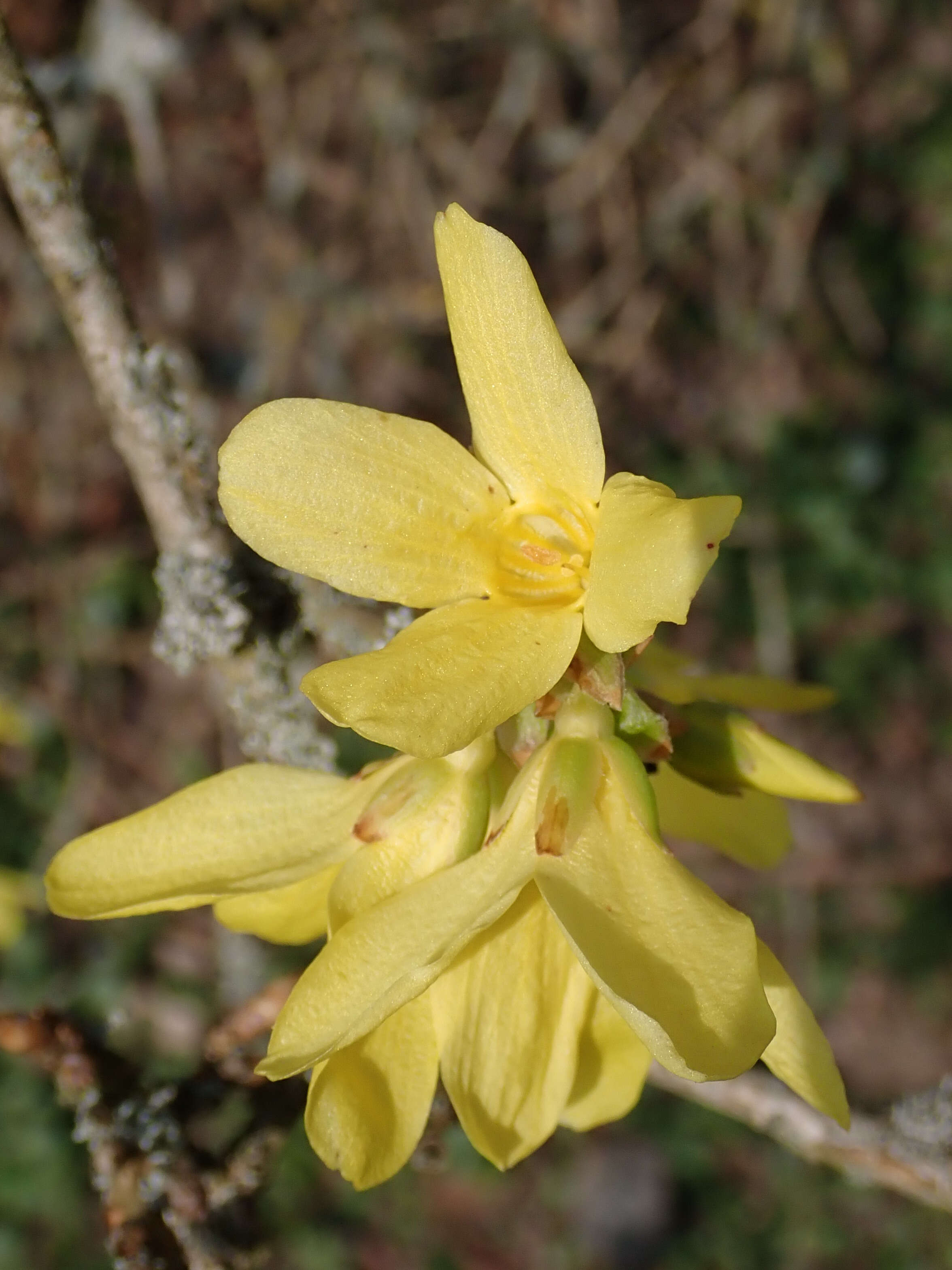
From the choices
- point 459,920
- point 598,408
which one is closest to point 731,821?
point 459,920

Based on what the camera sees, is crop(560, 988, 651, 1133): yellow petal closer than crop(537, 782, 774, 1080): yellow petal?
No

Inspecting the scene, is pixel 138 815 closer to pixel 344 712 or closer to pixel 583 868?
pixel 344 712

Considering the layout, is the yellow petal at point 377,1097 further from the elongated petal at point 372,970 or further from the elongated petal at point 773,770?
the elongated petal at point 773,770

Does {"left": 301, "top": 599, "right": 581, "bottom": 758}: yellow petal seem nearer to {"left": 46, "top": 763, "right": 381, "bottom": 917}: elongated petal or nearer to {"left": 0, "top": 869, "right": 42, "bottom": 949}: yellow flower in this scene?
{"left": 46, "top": 763, "right": 381, "bottom": 917}: elongated petal

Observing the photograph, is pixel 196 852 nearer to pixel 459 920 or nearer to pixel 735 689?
pixel 459 920

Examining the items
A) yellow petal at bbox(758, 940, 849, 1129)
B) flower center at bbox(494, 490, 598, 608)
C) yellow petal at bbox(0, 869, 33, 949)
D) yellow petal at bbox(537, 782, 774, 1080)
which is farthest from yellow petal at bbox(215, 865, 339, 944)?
yellow petal at bbox(0, 869, 33, 949)

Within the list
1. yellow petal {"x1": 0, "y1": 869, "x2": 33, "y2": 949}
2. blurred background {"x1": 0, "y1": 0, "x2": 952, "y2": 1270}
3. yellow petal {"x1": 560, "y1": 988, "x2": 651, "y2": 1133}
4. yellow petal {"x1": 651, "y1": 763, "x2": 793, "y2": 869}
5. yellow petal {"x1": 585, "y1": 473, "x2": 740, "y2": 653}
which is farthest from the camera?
blurred background {"x1": 0, "y1": 0, "x2": 952, "y2": 1270}

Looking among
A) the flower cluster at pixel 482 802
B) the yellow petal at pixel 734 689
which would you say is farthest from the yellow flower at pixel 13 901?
the yellow petal at pixel 734 689
